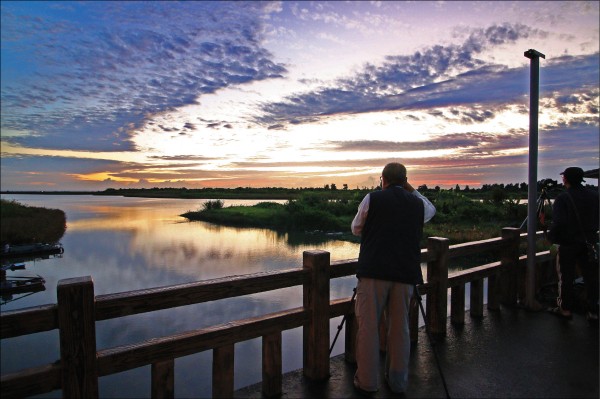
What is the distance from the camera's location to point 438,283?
4.56m

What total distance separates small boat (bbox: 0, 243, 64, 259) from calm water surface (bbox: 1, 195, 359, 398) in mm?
873

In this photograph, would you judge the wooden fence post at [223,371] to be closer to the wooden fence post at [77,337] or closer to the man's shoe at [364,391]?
the wooden fence post at [77,337]

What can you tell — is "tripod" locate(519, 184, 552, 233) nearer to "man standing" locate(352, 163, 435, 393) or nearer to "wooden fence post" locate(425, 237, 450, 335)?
"wooden fence post" locate(425, 237, 450, 335)

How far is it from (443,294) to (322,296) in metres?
1.80

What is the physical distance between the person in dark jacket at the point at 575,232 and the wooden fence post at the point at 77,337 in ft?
16.6

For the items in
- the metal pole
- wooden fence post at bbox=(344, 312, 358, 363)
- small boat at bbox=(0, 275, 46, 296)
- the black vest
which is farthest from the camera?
small boat at bbox=(0, 275, 46, 296)

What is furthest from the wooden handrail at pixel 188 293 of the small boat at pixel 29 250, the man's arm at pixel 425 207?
the small boat at pixel 29 250

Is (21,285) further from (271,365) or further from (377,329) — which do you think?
(377,329)

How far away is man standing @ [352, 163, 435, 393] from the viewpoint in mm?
3131

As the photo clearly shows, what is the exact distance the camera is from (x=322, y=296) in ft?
11.5

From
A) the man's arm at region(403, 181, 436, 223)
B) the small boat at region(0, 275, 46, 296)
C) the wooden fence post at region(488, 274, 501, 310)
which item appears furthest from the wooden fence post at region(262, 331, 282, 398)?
the small boat at region(0, 275, 46, 296)

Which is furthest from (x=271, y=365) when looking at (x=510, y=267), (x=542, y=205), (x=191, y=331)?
(x=542, y=205)

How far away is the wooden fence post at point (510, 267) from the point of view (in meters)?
5.64

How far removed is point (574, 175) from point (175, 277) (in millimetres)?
28723
